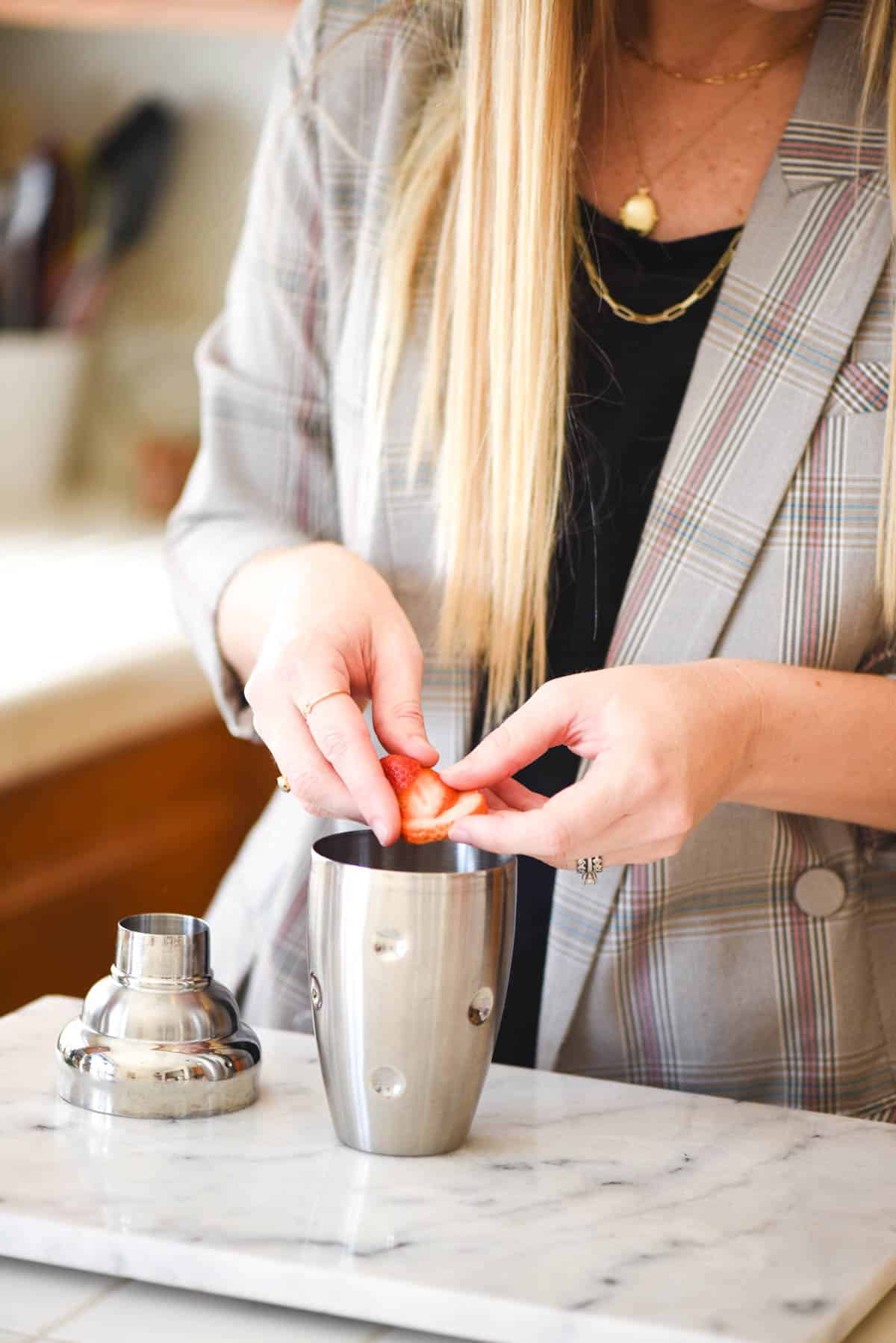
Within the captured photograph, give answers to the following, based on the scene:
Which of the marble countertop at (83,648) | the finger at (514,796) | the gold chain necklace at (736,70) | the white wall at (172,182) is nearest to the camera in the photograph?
the finger at (514,796)

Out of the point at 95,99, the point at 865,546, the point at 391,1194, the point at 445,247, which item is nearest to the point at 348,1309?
the point at 391,1194

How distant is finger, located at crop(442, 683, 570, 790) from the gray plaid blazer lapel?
24 centimetres

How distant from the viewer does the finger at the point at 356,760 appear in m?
0.78

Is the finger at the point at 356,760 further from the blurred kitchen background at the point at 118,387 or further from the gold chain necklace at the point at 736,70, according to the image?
the blurred kitchen background at the point at 118,387

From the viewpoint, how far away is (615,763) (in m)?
0.82

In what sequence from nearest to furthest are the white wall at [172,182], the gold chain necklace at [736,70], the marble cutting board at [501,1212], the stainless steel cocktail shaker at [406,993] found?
1. the marble cutting board at [501,1212]
2. the stainless steel cocktail shaker at [406,993]
3. the gold chain necklace at [736,70]
4. the white wall at [172,182]

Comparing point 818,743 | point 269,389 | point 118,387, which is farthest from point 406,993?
point 118,387

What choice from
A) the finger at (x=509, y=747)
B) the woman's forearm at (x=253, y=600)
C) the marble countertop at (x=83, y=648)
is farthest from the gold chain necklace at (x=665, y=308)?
the marble countertop at (x=83, y=648)

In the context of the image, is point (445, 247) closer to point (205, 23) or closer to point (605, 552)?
point (605, 552)

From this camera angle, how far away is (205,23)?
7.20 ft

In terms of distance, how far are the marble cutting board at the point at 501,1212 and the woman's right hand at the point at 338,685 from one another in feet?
0.57

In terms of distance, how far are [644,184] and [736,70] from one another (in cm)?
11

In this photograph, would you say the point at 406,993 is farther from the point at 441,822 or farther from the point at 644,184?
the point at 644,184

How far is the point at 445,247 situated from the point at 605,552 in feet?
0.80
